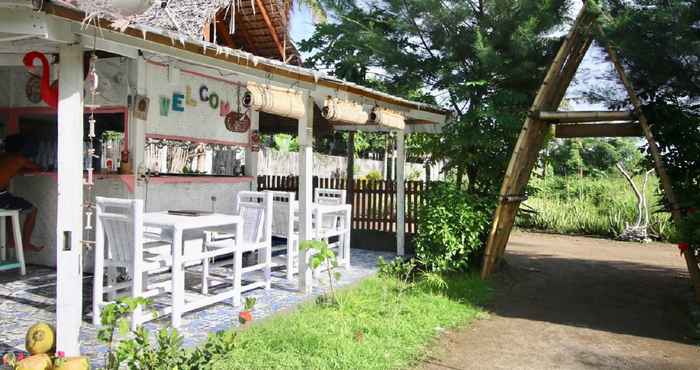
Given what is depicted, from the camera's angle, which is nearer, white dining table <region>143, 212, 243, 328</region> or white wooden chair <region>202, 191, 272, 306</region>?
white dining table <region>143, 212, 243, 328</region>

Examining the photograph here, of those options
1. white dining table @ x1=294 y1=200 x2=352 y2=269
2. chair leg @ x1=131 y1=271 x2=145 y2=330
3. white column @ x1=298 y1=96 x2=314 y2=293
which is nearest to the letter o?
white dining table @ x1=294 y1=200 x2=352 y2=269

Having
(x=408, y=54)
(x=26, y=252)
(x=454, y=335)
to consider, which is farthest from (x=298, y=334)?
(x=408, y=54)

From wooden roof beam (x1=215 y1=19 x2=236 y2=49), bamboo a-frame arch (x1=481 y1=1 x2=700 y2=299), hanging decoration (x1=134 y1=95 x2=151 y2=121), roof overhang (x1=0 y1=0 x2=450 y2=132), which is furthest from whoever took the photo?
wooden roof beam (x1=215 y1=19 x2=236 y2=49)

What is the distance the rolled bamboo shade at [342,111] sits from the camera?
5.81 meters

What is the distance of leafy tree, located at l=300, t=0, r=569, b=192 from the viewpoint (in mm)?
7594

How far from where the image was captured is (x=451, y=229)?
7.08m

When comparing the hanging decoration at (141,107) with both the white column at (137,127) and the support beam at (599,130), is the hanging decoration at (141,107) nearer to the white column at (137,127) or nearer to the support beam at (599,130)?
the white column at (137,127)

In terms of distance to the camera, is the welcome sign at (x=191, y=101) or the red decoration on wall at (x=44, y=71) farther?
the welcome sign at (x=191, y=101)

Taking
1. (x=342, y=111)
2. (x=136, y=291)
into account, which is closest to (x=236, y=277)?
(x=136, y=291)

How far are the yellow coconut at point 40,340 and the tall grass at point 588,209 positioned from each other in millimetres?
10903

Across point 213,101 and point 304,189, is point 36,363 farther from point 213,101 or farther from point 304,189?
point 213,101

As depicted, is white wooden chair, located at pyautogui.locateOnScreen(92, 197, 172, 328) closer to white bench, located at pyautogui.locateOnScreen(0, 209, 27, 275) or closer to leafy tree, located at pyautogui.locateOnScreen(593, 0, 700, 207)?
white bench, located at pyautogui.locateOnScreen(0, 209, 27, 275)

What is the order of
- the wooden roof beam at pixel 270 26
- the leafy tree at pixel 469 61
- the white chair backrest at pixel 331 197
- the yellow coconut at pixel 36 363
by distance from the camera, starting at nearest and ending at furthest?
the yellow coconut at pixel 36 363
the leafy tree at pixel 469 61
the white chair backrest at pixel 331 197
the wooden roof beam at pixel 270 26

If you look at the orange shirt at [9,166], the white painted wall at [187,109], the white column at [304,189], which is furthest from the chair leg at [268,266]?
the orange shirt at [9,166]
